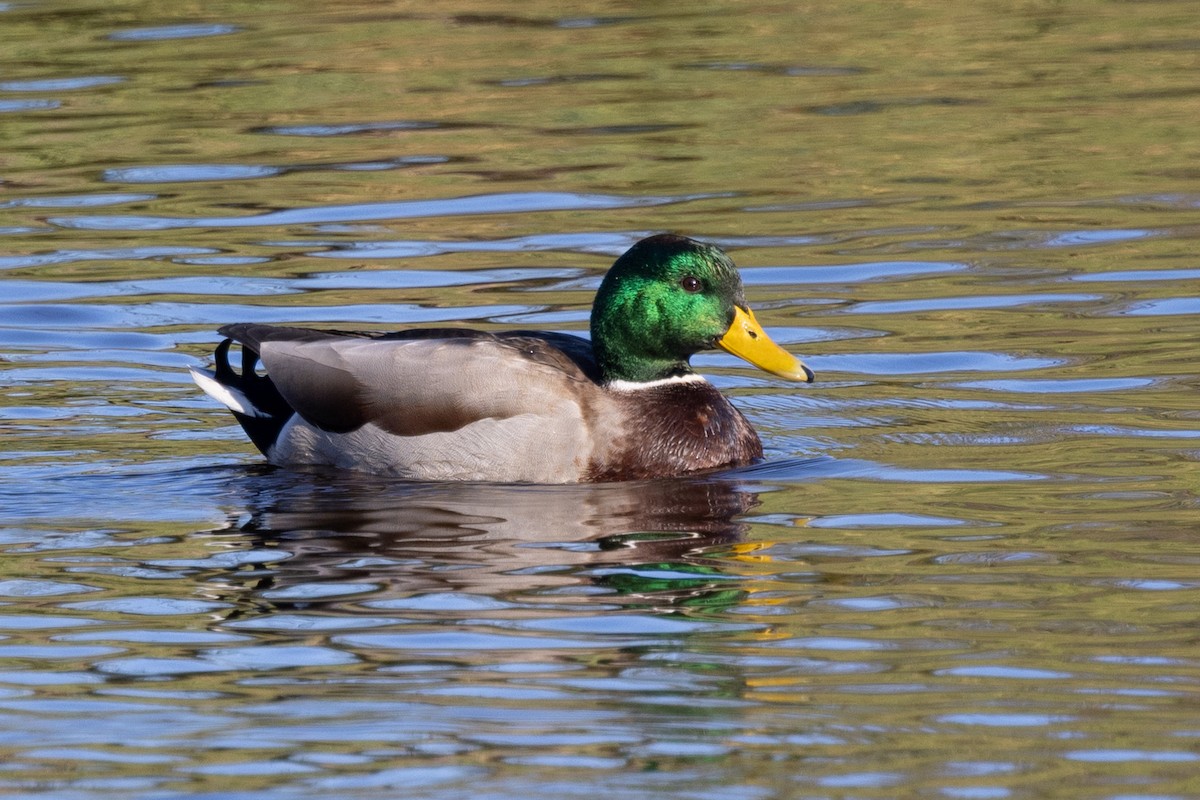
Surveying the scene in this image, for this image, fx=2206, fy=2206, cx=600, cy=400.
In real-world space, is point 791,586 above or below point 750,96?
below

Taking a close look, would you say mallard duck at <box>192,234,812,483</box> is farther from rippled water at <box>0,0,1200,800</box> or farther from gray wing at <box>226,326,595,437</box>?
rippled water at <box>0,0,1200,800</box>

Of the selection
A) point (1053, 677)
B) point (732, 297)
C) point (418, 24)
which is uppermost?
point (418, 24)

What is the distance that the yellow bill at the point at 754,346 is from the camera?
855 centimetres

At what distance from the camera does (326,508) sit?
8.05m

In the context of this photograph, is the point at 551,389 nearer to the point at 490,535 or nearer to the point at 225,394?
the point at 490,535

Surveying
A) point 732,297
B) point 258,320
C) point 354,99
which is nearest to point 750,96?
point 354,99

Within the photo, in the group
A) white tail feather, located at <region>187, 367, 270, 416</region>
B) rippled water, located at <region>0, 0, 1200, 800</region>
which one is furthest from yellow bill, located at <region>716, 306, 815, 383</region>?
white tail feather, located at <region>187, 367, 270, 416</region>

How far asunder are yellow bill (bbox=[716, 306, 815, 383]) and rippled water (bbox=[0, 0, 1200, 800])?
0.39m

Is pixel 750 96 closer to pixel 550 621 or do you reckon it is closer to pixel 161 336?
pixel 161 336

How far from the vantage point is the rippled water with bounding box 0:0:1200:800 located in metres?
5.37

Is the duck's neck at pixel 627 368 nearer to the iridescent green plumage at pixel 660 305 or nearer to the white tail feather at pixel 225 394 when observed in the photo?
the iridescent green plumage at pixel 660 305

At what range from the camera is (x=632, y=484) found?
833cm

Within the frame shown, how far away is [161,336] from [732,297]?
11.8 ft

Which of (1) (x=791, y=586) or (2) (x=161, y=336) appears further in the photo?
(2) (x=161, y=336)
